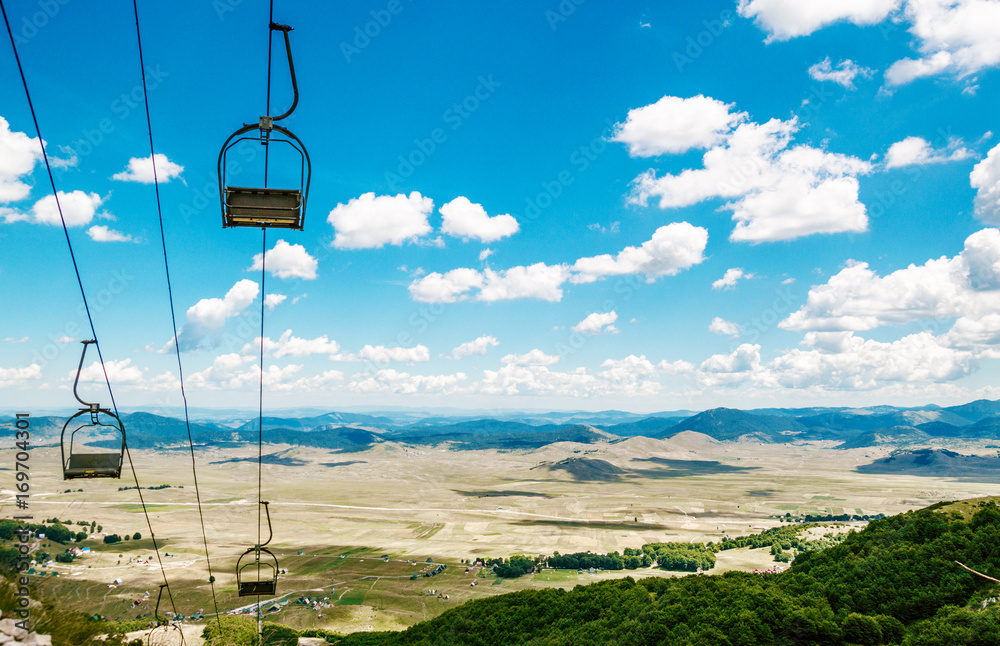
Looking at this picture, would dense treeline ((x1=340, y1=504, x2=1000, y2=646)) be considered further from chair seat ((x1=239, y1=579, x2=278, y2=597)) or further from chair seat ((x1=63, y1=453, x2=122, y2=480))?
chair seat ((x1=63, y1=453, x2=122, y2=480))

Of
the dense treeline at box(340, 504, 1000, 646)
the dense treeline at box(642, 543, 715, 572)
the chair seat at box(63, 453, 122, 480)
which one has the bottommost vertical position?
the dense treeline at box(642, 543, 715, 572)

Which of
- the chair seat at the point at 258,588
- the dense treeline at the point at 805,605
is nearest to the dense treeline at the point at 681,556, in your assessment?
the dense treeline at the point at 805,605

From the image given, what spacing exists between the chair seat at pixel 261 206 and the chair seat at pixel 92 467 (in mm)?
15031

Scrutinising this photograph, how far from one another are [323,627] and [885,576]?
90913 millimetres

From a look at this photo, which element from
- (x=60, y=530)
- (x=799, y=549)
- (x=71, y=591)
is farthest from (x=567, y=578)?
(x=60, y=530)

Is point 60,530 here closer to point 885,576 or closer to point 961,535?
point 885,576

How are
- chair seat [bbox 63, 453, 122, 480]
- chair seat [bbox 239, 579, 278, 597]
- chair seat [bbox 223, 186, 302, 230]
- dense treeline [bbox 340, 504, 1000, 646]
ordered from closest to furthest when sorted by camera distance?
chair seat [bbox 223, 186, 302, 230] → chair seat [bbox 63, 453, 122, 480] → chair seat [bbox 239, 579, 278, 597] → dense treeline [bbox 340, 504, 1000, 646]

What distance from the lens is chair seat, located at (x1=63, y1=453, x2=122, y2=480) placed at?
23.1 meters

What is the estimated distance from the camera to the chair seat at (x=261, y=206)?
15.0 m

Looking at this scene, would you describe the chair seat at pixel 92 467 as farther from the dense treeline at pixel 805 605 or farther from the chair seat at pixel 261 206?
the dense treeline at pixel 805 605

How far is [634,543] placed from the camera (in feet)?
585

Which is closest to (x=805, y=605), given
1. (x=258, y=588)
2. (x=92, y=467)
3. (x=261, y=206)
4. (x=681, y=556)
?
(x=258, y=588)

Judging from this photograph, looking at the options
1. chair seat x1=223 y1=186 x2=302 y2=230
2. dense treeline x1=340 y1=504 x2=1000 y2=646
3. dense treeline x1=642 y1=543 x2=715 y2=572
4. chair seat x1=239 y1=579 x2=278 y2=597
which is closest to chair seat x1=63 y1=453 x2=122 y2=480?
chair seat x1=239 y1=579 x2=278 y2=597

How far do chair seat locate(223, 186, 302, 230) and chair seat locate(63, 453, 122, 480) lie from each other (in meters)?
15.0
